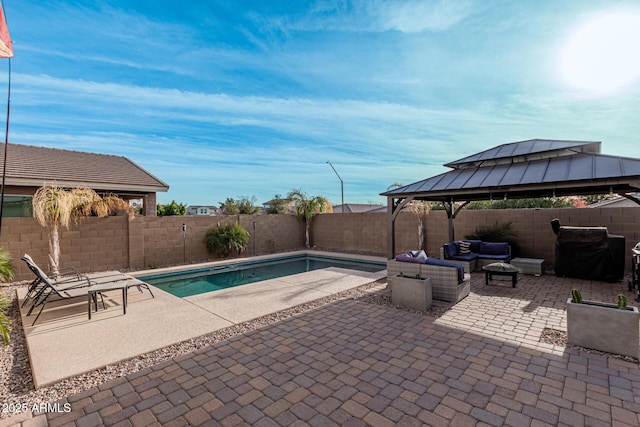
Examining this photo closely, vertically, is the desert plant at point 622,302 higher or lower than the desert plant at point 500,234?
lower

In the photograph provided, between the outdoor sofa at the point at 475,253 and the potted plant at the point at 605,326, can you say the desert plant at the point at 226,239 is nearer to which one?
the outdoor sofa at the point at 475,253

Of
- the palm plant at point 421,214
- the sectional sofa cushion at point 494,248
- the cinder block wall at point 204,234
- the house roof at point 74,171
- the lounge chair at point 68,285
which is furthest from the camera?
the palm plant at point 421,214

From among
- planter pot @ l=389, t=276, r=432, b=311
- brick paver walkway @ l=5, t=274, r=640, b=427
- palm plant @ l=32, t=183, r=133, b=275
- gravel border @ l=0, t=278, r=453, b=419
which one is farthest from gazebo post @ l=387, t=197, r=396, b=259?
palm plant @ l=32, t=183, r=133, b=275

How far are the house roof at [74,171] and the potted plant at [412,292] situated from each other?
11.0 meters

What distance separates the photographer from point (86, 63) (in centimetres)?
775

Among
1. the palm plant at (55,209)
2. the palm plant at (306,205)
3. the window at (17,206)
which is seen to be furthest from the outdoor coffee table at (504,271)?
the window at (17,206)

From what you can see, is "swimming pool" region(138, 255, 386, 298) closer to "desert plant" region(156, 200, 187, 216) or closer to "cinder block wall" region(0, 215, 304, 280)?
"cinder block wall" region(0, 215, 304, 280)

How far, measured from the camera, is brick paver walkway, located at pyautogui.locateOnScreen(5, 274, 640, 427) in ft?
8.03

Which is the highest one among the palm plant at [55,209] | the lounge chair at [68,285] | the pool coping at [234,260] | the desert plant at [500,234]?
the palm plant at [55,209]

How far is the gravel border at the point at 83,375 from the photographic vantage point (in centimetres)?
286

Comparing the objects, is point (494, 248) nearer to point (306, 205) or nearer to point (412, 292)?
point (412, 292)

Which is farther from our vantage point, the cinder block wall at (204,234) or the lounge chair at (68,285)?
the cinder block wall at (204,234)

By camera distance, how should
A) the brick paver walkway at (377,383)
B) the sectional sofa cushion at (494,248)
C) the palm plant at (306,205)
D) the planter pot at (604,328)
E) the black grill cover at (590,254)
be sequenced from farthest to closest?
the palm plant at (306,205), the sectional sofa cushion at (494,248), the black grill cover at (590,254), the planter pot at (604,328), the brick paver walkway at (377,383)

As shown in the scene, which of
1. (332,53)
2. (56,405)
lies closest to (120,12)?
(332,53)
